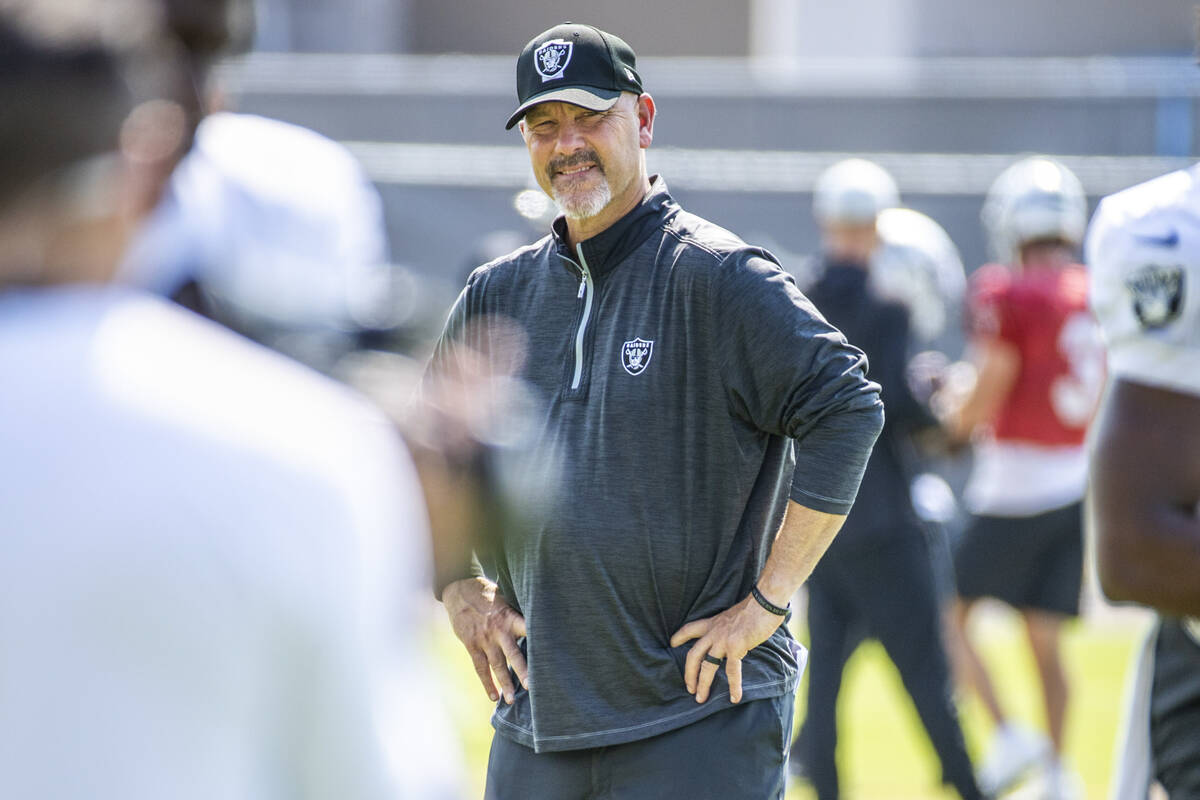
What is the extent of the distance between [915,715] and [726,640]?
254 centimetres

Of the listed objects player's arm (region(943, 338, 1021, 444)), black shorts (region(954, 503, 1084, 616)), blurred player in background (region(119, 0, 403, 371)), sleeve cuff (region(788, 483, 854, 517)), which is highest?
blurred player in background (region(119, 0, 403, 371))

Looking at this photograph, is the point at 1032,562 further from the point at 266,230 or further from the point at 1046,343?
the point at 266,230

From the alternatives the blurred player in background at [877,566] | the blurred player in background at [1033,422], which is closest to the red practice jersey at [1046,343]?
the blurred player in background at [1033,422]

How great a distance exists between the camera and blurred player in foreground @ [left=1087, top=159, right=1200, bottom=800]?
7.59ft

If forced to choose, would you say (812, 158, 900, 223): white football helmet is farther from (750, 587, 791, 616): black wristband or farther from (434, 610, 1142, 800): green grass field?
(750, 587, 791, 616): black wristband

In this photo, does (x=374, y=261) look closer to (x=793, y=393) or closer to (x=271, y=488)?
(x=271, y=488)

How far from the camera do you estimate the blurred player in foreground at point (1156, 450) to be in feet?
7.59

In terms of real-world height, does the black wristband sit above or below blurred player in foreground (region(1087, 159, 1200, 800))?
below

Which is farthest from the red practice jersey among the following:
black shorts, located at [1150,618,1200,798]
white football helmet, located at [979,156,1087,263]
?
black shorts, located at [1150,618,1200,798]

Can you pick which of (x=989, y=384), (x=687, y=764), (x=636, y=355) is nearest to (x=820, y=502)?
(x=636, y=355)

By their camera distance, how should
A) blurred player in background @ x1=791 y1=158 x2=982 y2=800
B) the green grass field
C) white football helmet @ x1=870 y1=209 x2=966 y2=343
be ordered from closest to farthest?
blurred player in background @ x1=791 y1=158 x2=982 y2=800 → the green grass field → white football helmet @ x1=870 y1=209 x2=966 y2=343

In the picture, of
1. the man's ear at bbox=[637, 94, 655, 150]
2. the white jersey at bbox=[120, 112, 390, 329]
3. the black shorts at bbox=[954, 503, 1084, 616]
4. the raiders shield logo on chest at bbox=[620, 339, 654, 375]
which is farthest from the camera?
the black shorts at bbox=[954, 503, 1084, 616]

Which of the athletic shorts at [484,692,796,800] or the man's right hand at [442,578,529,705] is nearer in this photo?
the athletic shorts at [484,692,796,800]

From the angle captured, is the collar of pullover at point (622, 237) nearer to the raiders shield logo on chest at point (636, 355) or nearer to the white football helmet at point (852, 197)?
the raiders shield logo on chest at point (636, 355)
